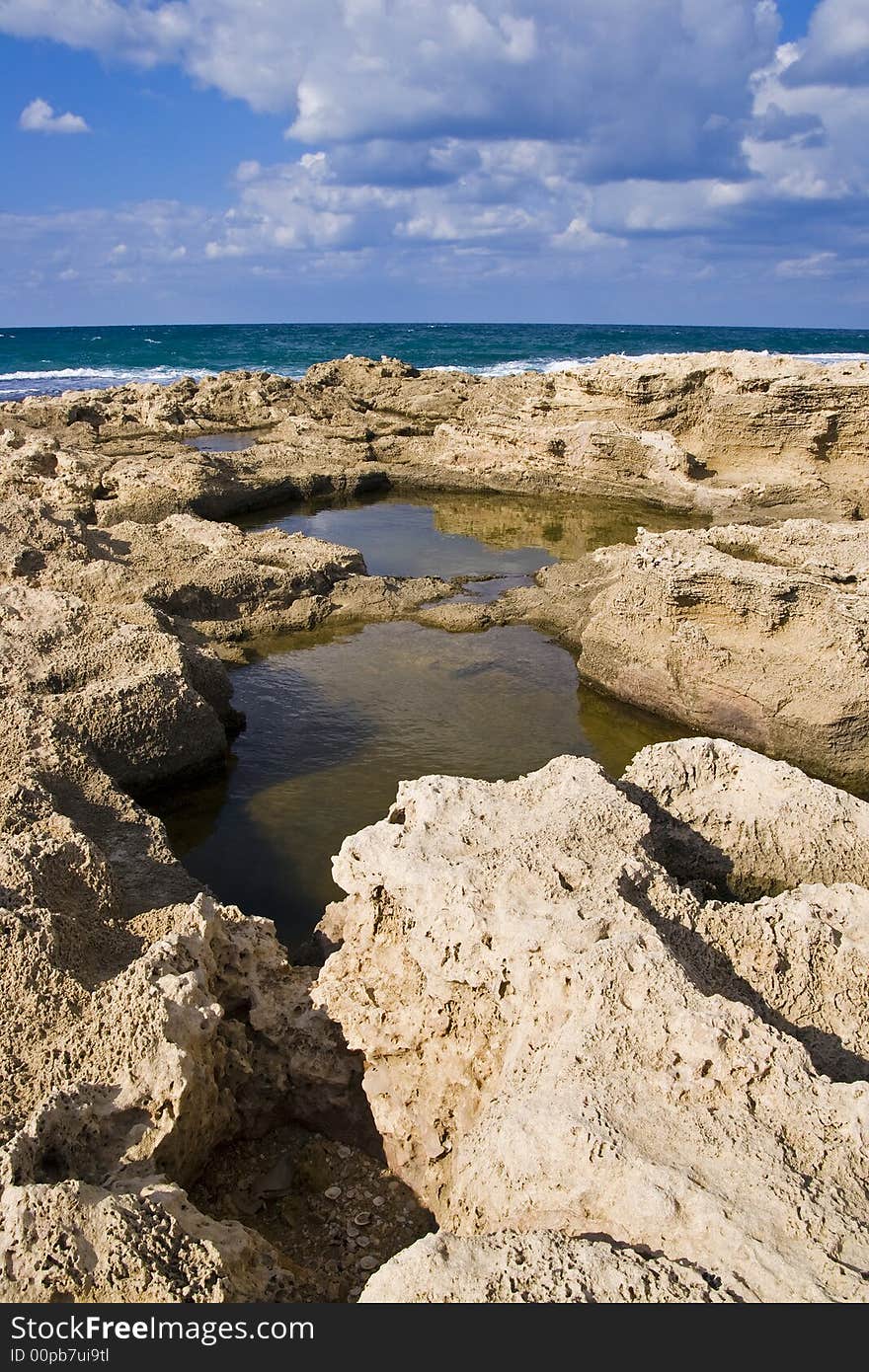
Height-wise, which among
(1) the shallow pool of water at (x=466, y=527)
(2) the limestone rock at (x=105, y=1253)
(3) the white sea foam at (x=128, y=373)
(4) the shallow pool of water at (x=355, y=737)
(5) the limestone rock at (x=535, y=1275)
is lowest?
(4) the shallow pool of water at (x=355, y=737)

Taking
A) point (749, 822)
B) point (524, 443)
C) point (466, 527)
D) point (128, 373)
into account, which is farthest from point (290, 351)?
point (749, 822)

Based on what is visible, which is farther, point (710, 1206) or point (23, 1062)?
point (23, 1062)

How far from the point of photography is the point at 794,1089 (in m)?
3.23

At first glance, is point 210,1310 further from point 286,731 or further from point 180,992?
point 286,731

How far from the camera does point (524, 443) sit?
22.0m

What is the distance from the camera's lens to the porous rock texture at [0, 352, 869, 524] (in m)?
17.3

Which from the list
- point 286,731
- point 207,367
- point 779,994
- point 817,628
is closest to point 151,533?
point 286,731

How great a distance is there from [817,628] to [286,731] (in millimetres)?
5436

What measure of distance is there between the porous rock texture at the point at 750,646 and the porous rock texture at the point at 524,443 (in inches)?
329

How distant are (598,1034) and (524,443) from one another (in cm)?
1994

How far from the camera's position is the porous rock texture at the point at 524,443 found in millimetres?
17328

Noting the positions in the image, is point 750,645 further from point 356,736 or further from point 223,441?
point 223,441

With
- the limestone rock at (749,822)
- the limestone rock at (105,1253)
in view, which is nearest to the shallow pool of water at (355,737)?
the limestone rock at (749,822)

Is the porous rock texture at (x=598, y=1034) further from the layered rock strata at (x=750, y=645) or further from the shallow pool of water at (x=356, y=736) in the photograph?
the layered rock strata at (x=750, y=645)
